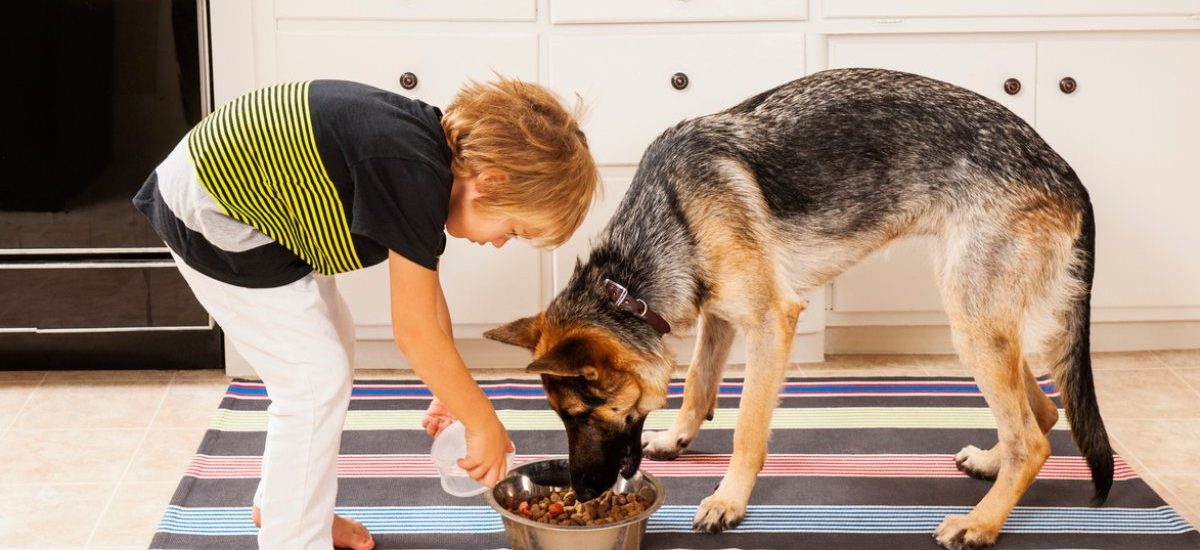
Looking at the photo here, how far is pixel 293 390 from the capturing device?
6.67ft

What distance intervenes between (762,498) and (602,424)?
52 cm

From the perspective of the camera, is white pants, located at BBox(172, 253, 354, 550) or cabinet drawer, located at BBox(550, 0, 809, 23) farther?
cabinet drawer, located at BBox(550, 0, 809, 23)

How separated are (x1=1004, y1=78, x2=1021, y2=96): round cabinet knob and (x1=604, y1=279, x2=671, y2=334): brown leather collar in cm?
145

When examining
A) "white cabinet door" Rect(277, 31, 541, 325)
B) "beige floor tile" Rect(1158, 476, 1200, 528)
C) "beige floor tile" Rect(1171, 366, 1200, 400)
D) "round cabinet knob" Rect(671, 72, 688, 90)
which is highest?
"white cabinet door" Rect(277, 31, 541, 325)

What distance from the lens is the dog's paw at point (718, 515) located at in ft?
7.80

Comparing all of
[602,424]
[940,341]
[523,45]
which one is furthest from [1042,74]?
[602,424]

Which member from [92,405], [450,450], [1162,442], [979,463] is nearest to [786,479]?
[979,463]

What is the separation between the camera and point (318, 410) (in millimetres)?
2031

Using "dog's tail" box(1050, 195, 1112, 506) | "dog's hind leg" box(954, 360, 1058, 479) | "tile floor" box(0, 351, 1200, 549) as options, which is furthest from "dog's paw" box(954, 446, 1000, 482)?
"tile floor" box(0, 351, 1200, 549)

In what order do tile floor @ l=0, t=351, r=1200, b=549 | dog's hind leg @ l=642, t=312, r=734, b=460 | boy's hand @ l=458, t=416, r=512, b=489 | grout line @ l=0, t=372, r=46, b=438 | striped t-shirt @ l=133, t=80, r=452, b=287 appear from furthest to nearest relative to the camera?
grout line @ l=0, t=372, r=46, b=438
dog's hind leg @ l=642, t=312, r=734, b=460
tile floor @ l=0, t=351, r=1200, b=549
boy's hand @ l=458, t=416, r=512, b=489
striped t-shirt @ l=133, t=80, r=452, b=287

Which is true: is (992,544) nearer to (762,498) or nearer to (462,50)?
(762,498)

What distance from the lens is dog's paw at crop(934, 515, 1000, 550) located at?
7.60 feet

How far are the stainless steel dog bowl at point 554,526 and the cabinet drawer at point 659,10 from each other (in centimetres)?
128

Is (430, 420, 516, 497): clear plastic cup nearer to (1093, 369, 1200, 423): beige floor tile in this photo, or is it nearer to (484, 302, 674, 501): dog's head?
(484, 302, 674, 501): dog's head
